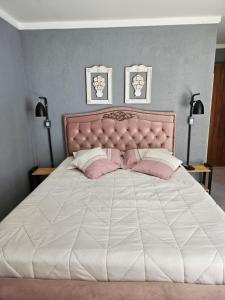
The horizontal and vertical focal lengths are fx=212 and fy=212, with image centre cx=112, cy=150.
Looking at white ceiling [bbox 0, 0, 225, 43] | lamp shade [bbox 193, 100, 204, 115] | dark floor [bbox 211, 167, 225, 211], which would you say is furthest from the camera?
dark floor [bbox 211, 167, 225, 211]

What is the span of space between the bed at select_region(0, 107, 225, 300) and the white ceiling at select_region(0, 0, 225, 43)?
193 cm

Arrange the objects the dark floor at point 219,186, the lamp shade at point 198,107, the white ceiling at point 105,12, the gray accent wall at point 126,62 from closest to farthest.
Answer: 1. the white ceiling at point 105,12
2. the lamp shade at point 198,107
3. the gray accent wall at point 126,62
4. the dark floor at point 219,186

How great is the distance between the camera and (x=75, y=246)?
1236 mm

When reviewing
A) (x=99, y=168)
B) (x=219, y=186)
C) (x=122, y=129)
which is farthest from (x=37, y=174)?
(x=219, y=186)

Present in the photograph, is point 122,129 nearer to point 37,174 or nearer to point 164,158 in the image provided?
point 164,158

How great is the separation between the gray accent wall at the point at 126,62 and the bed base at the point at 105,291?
2.17 m

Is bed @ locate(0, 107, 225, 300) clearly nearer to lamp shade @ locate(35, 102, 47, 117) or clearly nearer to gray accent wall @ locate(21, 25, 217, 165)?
lamp shade @ locate(35, 102, 47, 117)

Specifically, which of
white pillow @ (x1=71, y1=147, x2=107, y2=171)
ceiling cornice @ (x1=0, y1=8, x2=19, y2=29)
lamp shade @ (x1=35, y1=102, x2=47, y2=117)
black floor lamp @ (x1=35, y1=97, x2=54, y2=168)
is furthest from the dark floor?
ceiling cornice @ (x1=0, y1=8, x2=19, y2=29)

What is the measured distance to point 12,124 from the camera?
2.63 metres

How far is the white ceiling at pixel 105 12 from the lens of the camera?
2225 mm

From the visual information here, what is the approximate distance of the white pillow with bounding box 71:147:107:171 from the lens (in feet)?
8.12

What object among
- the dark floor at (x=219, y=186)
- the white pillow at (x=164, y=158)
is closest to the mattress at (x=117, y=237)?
the white pillow at (x=164, y=158)

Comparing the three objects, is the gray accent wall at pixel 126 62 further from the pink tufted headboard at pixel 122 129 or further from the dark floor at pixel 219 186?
the dark floor at pixel 219 186

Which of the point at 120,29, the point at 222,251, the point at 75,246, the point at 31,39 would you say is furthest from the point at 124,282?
the point at 31,39
